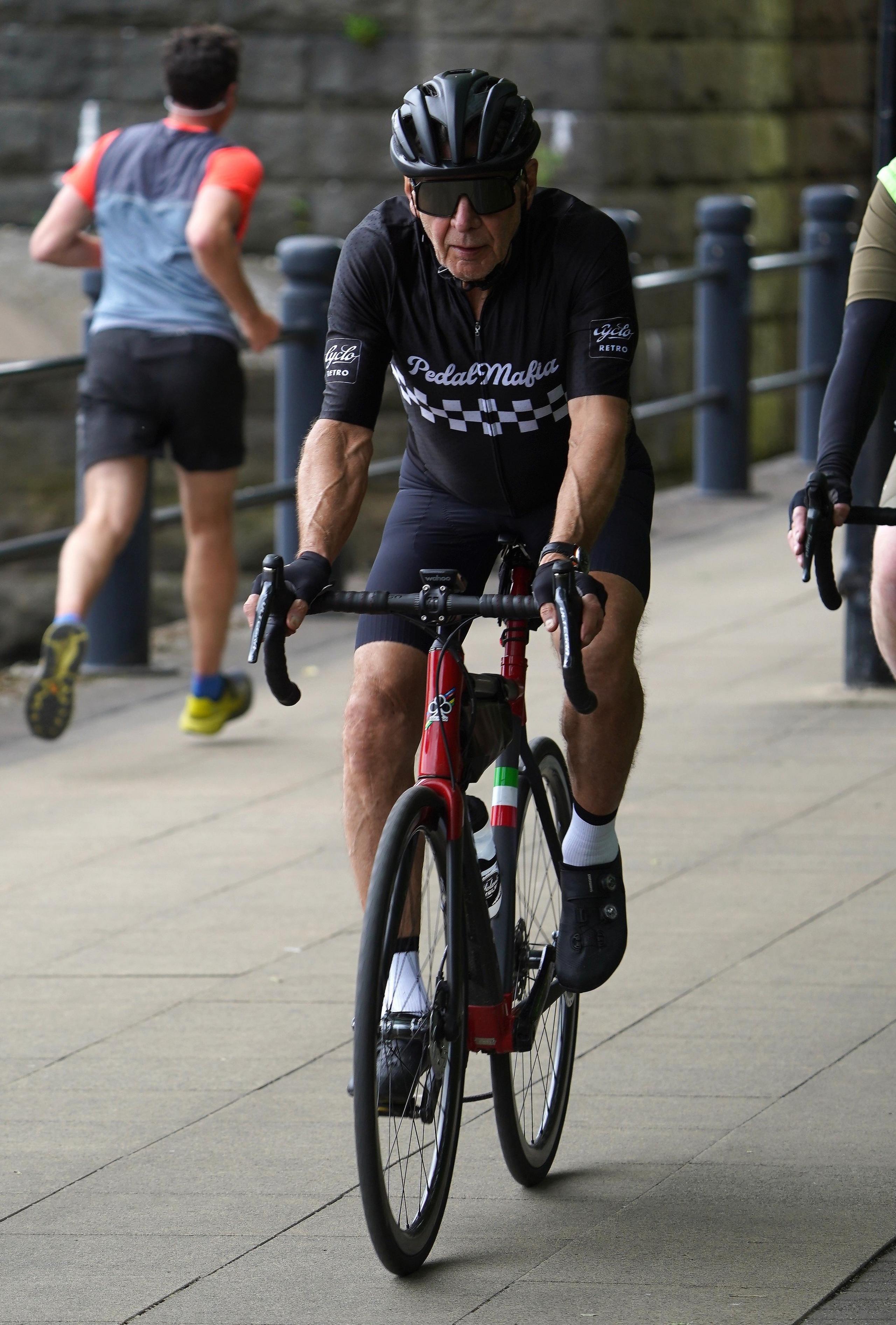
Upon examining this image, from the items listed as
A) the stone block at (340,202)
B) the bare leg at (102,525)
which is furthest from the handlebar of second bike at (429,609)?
the stone block at (340,202)

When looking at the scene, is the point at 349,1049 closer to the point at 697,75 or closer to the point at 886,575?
the point at 886,575

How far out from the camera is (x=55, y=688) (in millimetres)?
7445

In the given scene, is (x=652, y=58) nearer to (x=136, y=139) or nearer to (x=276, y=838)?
(x=136, y=139)

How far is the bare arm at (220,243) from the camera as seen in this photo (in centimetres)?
761

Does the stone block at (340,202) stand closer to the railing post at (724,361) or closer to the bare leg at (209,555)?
the railing post at (724,361)

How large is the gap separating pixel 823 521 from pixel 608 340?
21.4 inches

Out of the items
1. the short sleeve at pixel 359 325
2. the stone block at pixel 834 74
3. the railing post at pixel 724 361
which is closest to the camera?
the short sleeve at pixel 359 325

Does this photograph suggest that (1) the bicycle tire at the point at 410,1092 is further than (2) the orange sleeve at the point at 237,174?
No

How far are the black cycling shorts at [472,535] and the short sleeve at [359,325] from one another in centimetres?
22

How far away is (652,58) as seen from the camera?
1473 centimetres

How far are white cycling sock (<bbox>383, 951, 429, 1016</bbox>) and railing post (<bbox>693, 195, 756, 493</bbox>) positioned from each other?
1006 centimetres

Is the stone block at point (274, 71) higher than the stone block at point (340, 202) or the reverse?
higher

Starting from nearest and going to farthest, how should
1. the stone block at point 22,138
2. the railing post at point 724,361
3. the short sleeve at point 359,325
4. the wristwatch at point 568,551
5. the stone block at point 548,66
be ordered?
the wristwatch at point 568,551
the short sleeve at point 359,325
the railing post at point 724,361
the stone block at point 548,66
the stone block at point 22,138

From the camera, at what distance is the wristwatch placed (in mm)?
3588
